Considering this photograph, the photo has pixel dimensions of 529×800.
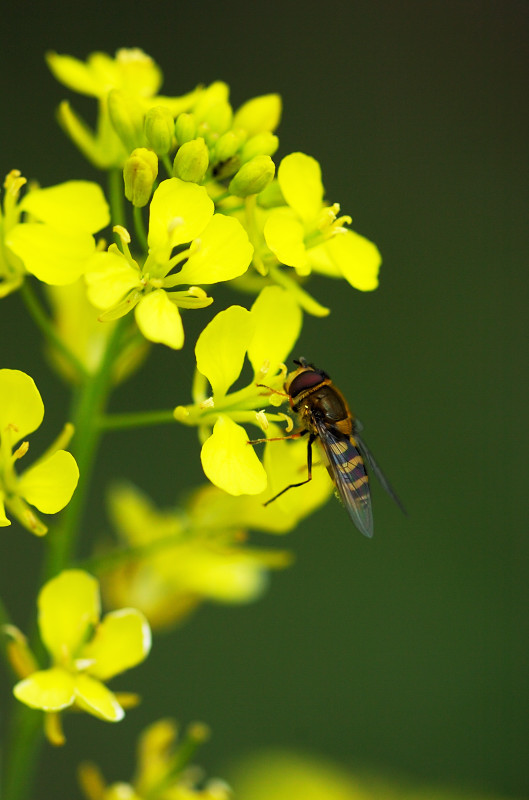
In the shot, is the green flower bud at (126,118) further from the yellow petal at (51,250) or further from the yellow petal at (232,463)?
the yellow petal at (232,463)

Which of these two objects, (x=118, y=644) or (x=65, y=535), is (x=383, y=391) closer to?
(x=65, y=535)

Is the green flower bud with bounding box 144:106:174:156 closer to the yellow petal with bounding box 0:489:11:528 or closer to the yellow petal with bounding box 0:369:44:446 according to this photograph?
the yellow petal with bounding box 0:369:44:446

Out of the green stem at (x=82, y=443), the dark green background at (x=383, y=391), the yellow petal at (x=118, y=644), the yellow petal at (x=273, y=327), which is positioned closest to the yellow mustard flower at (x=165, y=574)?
the green stem at (x=82, y=443)

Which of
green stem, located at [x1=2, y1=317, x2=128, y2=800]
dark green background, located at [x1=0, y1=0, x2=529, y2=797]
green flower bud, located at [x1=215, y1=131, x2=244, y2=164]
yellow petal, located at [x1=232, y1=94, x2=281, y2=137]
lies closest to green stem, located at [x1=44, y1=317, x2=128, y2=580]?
green stem, located at [x1=2, y1=317, x2=128, y2=800]

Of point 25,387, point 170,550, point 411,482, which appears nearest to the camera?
point 25,387

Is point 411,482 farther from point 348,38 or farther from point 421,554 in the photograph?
point 348,38

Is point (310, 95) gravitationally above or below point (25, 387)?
above

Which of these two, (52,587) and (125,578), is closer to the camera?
(52,587)

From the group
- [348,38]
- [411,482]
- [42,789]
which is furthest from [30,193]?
[348,38]
